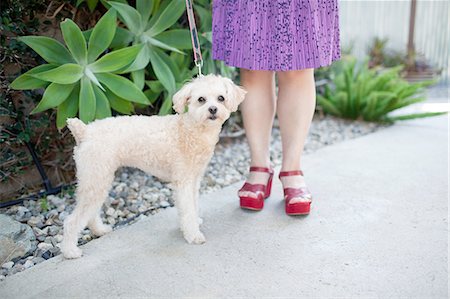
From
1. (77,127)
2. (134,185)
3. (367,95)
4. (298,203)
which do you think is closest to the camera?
(77,127)

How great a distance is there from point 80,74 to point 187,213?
2.87 ft

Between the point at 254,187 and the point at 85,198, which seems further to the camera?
the point at 254,187

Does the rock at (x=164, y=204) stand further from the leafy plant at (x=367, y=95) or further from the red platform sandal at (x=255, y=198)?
the leafy plant at (x=367, y=95)

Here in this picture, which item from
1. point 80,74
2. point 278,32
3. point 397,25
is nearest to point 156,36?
point 80,74

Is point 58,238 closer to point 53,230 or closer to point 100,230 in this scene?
point 53,230

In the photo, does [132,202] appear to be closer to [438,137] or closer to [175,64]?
[175,64]

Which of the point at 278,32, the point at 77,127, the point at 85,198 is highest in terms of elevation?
the point at 278,32

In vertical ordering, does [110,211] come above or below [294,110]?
below

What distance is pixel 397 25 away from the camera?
7.25m

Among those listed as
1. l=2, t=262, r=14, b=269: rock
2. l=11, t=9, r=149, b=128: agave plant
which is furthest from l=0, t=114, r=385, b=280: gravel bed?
l=11, t=9, r=149, b=128: agave plant

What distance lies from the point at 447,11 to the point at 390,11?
826 millimetres

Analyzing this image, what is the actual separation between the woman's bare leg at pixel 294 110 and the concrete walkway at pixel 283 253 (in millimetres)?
258

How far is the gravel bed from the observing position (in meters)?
2.14

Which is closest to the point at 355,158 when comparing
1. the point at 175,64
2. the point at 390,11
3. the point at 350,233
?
the point at 350,233
